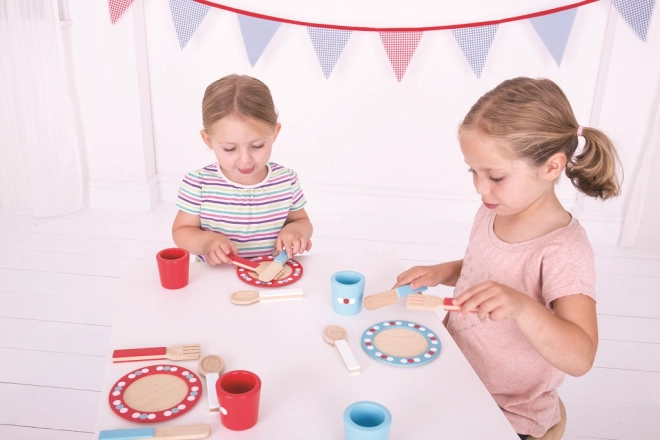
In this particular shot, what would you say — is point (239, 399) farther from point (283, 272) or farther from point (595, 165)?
point (595, 165)

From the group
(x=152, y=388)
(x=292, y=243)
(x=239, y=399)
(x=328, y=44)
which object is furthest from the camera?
(x=328, y=44)

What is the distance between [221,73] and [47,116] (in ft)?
2.43

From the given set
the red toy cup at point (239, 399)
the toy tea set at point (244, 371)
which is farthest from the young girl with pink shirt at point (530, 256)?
the red toy cup at point (239, 399)

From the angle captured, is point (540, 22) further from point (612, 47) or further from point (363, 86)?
point (363, 86)

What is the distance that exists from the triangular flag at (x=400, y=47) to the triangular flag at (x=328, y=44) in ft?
0.55

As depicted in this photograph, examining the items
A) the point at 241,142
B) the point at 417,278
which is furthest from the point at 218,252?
the point at 417,278

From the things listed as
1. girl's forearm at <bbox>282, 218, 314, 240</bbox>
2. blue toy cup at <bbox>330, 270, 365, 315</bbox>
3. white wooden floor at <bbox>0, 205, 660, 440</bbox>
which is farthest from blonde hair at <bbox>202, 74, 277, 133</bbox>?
white wooden floor at <bbox>0, 205, 660, 440</bbox>

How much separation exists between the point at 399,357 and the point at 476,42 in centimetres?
186

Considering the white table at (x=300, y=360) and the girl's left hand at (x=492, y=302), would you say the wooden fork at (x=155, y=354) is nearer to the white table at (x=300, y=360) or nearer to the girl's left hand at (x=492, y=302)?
the white table at (x=300, y=360)

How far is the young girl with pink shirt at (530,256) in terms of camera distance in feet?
3.07

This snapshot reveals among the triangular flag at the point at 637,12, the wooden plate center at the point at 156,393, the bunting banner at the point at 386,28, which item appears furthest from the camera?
the bunting banner at the point at 386,28

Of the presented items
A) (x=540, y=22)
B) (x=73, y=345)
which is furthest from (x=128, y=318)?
(x=540, y=22)

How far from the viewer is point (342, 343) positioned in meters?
0.94

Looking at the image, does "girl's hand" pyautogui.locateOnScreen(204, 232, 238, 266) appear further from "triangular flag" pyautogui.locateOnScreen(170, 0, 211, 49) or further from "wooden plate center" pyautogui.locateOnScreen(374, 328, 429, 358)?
"triangular flag" pyautogui.locateOnScreen(170, 0, 211, 49)
